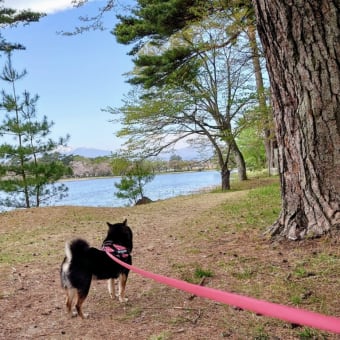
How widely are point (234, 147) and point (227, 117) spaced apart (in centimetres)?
175

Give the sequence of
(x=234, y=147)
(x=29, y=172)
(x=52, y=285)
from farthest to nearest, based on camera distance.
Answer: (x=234, y=147)
(x=29, y=172)
(x=52, y=285)

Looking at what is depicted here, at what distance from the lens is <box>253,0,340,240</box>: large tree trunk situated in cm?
350

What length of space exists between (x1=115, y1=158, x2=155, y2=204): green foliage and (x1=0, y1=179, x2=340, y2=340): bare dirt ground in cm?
1031

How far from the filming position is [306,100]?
12.0 feet

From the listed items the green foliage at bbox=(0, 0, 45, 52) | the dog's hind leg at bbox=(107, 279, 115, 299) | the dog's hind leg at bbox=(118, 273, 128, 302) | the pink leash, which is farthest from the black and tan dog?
the green foliage at bbox=(0, 0, 45, 52)

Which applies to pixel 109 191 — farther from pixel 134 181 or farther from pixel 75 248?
pixel 75 248

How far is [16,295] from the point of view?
3.88 metres

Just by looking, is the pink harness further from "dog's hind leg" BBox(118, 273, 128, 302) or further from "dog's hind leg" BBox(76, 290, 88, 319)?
"dog's hind leg" BBox(76, 290, 88, 319)

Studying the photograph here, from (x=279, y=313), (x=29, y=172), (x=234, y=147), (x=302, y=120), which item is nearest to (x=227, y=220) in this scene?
(x=302, y=120)

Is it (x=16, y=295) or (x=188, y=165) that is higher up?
(x=188, y=165)

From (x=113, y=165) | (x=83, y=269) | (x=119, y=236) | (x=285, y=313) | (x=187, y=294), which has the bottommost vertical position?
(x=187, y=294)

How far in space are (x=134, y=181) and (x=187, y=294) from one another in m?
13.8

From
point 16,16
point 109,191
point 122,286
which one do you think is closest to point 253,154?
point 109,191

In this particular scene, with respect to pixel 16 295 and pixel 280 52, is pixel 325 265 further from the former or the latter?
pixel 16 295
